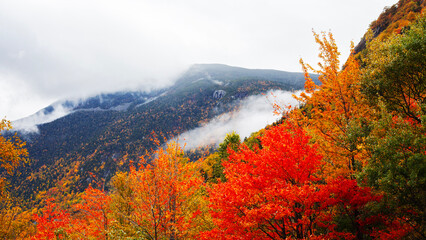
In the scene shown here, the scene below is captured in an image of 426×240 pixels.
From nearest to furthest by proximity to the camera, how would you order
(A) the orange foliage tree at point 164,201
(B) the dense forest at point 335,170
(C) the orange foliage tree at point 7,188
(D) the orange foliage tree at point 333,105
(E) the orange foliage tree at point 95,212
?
1. (B) the dense forest at point 335,170
2. (C) the orange foliage tree at point 7,188
3. (A) the orange foliage tree at point 164,201
4. (E) the orange foliage tree at point 95,212
5. (D) the orange foliage tree at point 333,105

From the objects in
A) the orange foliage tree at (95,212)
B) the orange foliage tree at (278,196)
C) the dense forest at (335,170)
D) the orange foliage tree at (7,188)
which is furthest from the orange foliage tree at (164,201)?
the orange foliage tree at (7,188)

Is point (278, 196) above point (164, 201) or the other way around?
the other way around

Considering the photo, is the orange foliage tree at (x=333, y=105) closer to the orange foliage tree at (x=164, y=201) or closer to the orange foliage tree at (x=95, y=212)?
the orange foliage tree at (x=164, y=201)

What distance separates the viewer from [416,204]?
322 inches

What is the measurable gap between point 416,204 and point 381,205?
2760mm

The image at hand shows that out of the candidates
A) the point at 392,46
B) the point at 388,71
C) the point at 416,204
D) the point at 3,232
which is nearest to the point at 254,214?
the point at 416,204

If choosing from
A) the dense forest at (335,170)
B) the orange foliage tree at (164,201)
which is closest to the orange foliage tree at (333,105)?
the dense forest at (335,170)

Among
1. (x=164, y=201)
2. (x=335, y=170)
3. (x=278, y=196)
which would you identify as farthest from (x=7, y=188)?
(x=335, y=170)

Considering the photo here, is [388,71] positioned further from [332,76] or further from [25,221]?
[25,221]

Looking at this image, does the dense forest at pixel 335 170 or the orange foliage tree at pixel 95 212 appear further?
the orange foliage tree at pixel 95 212

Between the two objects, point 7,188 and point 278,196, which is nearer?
point 7,188

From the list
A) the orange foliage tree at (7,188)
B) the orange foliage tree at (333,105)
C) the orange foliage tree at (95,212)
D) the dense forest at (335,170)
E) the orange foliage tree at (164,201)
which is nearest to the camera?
the dense forest at (335,170)

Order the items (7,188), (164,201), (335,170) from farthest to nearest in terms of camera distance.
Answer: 1. (335,170)
2. (164,201)
3. (7,188)

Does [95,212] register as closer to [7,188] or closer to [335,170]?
[7,188]
